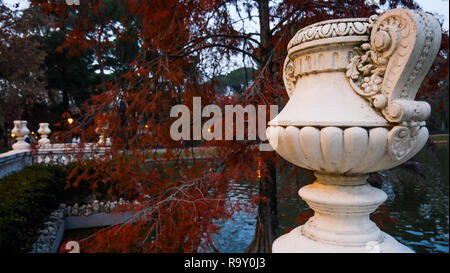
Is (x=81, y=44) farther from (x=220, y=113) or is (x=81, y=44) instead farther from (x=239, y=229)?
(x=239, y=229)

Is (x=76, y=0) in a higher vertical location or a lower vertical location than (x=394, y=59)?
higher

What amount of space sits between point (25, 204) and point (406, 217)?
8322 millimetres

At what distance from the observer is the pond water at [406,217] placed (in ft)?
17.0

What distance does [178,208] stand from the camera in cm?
223

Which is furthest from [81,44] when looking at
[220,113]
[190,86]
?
[220,113]

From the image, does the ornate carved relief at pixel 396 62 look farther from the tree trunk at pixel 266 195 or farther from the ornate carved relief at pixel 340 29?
the tree trunk at pixel 266 195

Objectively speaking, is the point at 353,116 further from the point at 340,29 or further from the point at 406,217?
the point at 406,217

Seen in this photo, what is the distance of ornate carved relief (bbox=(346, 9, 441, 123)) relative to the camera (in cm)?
90

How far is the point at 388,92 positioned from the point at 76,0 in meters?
2.63

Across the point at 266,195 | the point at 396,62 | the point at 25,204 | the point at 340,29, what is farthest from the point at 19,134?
the point at 396,62

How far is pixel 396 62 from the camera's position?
95cm

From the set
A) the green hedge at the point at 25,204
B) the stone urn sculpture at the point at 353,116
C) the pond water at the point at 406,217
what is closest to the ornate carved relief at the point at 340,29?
the stone urn sculpture at the point at 353,116

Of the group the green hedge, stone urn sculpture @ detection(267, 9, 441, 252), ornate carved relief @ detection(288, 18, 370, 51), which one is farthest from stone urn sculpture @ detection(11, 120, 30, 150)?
ornate carved relief @ detection(288, 18, 370, 51)

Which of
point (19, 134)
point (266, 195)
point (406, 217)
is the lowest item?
point (406, 217)
